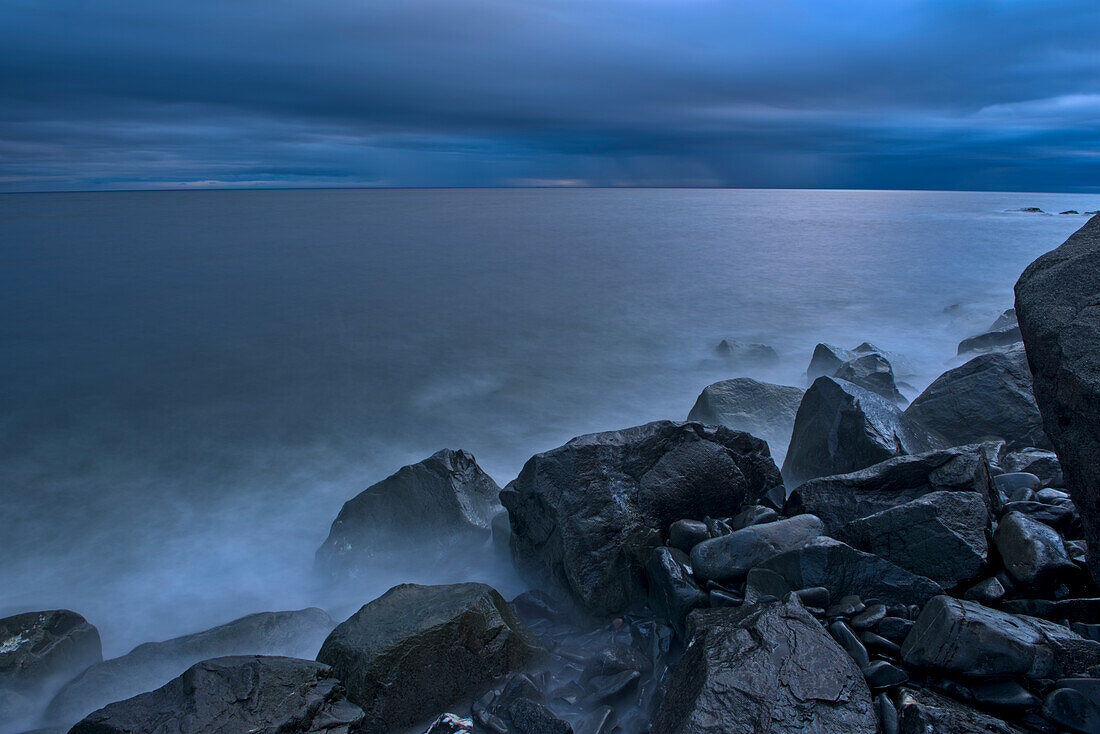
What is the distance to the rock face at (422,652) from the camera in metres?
3.60

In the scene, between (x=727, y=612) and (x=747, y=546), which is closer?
(x=727, y=612)

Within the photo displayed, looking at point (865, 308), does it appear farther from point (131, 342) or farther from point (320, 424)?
point (131, 342)

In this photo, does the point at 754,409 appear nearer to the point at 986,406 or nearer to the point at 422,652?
the point at 986,406

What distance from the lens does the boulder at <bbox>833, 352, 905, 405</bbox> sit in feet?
28.8

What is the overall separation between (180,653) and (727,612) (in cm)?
402

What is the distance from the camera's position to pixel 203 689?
10.7 ft

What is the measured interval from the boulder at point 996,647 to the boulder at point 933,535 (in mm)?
553

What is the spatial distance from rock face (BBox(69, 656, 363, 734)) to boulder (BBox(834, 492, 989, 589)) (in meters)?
3.14

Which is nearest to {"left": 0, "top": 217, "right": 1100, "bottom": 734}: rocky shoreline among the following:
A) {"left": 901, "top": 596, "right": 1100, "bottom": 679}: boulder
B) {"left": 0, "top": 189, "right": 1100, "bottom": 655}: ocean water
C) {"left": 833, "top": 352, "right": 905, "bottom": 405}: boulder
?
{"left": 901, "top": 596, "right": 1100, "bottom": 679}: boulder

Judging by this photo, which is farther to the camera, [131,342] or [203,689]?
[131,342]

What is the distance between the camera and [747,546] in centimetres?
409

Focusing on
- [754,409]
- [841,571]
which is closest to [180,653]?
[841,571]

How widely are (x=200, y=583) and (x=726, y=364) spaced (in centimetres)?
931

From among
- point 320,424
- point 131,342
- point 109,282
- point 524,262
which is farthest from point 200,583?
point 524,262
